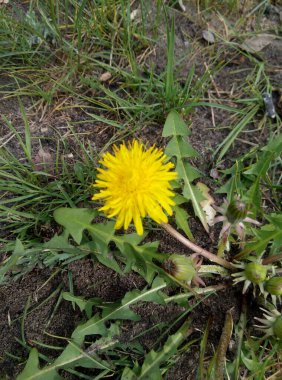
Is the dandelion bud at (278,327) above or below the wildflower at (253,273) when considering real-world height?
below

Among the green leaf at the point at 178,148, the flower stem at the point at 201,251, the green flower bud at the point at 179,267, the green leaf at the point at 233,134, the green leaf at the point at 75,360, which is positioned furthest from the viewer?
the green leaf at the point at 233,134

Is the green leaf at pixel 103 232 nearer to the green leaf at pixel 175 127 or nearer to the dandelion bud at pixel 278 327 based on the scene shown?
the green leaf at pixel 175 127

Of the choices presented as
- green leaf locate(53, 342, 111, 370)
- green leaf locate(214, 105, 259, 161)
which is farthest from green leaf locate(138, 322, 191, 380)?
green leaf locate(214, 105, 259, 161)

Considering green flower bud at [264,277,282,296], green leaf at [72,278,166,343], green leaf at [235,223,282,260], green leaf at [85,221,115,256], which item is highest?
green leaf at [85,221,115,256]

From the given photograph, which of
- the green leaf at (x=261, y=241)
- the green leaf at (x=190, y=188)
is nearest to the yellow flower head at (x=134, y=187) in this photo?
the green leaf at (x=190, y=188)

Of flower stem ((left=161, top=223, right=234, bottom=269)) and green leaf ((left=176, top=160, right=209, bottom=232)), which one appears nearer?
flower stem ((left=161, top=223, right=234, bottom=269))

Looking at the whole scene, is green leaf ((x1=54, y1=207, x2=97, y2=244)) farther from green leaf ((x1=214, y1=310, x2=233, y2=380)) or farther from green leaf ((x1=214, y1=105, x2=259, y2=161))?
green leaf ((x1=214, y1=105, x2=259, y2=161))

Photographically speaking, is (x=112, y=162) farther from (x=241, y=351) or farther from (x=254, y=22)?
(x=254, y=22)
